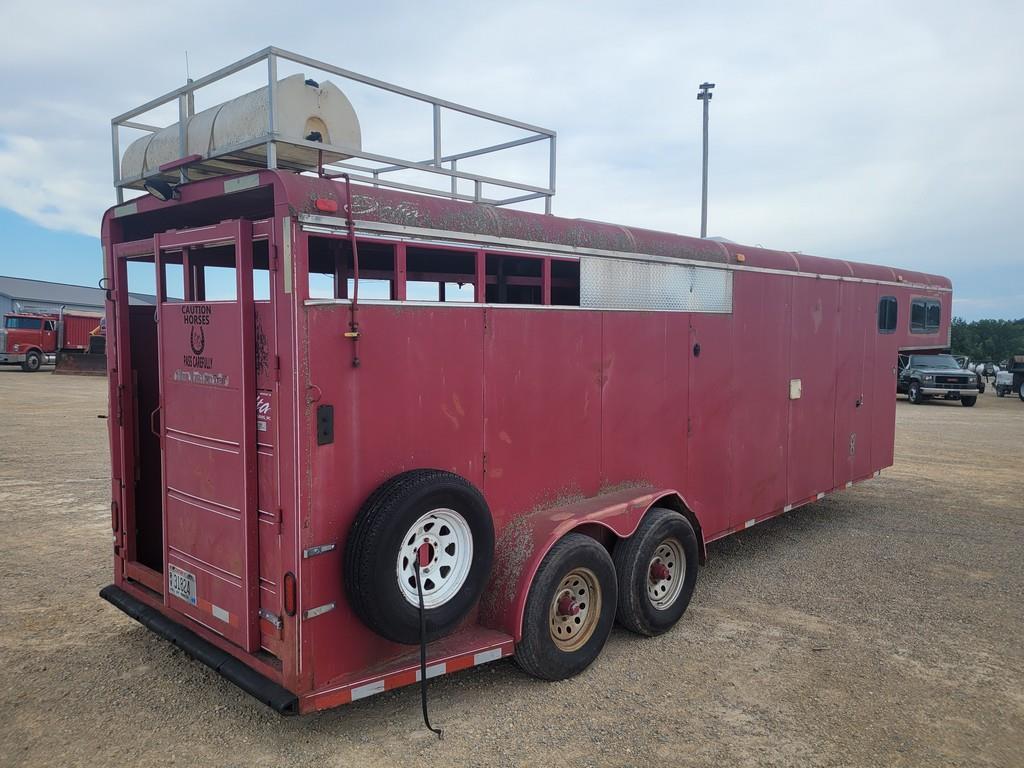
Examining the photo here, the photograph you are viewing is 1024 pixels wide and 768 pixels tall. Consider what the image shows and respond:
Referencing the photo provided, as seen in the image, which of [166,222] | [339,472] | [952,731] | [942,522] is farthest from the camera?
[942,522]

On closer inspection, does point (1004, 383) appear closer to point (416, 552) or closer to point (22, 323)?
point (416, 552)

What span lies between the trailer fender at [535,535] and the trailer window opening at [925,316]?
579cm

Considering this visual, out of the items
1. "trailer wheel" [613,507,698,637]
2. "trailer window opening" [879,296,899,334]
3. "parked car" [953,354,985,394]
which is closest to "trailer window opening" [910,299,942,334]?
"trailer window opening" [879,296,899,334]

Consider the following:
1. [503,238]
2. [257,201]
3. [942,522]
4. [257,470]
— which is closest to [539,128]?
[503,238]

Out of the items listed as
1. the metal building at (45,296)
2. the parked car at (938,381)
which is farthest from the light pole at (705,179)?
the metal building at (45,296)

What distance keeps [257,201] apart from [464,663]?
9.21 feet

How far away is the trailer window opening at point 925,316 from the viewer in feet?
30.9

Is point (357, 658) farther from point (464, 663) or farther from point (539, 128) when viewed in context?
point (539, 128)

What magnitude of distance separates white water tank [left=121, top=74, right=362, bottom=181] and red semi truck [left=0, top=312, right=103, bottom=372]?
31.0 meters

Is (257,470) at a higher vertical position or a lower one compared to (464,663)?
higher

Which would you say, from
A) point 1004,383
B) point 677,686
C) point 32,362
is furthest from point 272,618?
point 32,362

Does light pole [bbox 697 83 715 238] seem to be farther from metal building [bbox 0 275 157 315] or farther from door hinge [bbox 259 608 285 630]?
metal building [bbox 0 275 157 315]

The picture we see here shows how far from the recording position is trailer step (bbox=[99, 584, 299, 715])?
3.72 meters

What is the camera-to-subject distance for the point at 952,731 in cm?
411
